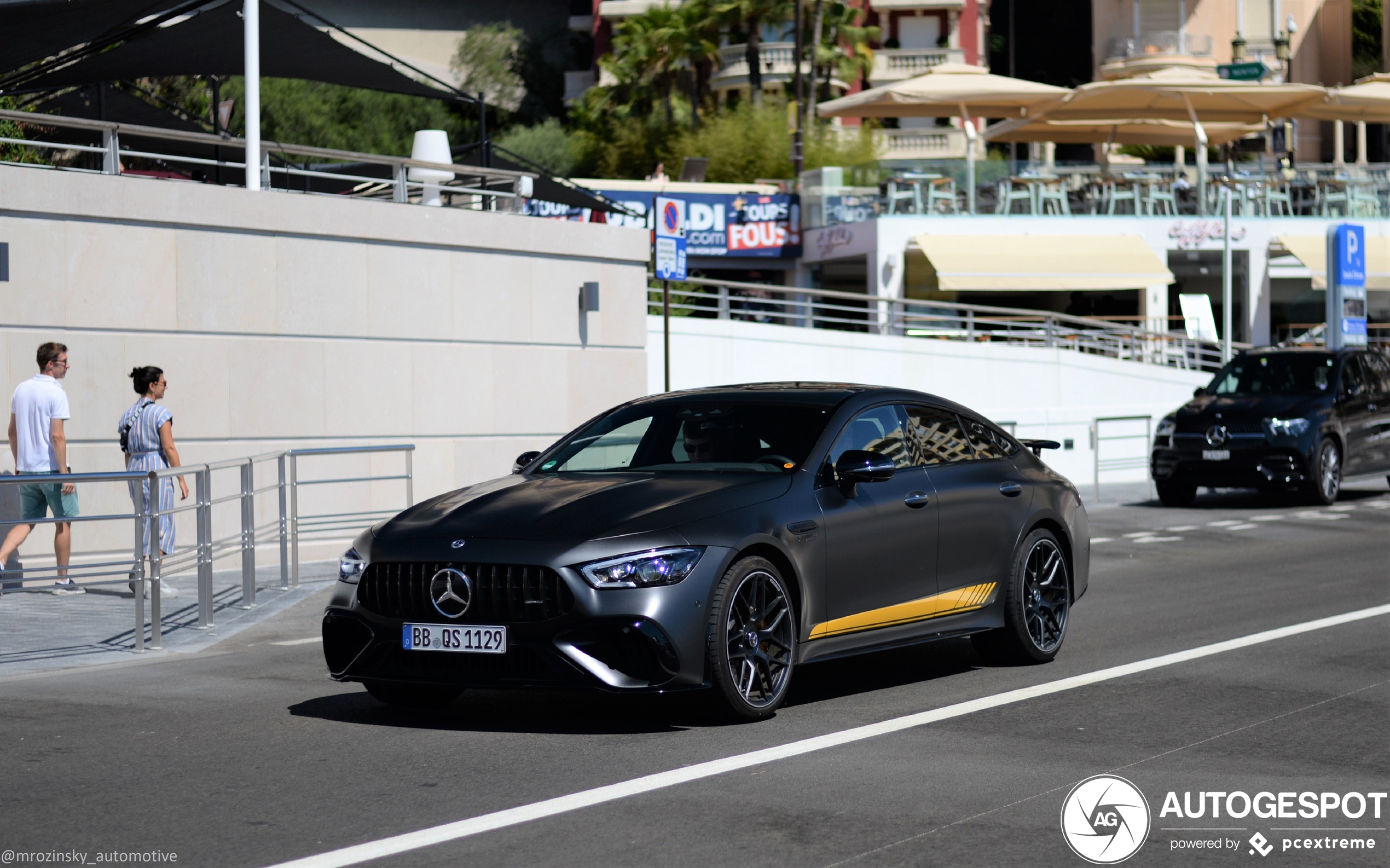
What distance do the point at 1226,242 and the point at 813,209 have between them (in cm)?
1061

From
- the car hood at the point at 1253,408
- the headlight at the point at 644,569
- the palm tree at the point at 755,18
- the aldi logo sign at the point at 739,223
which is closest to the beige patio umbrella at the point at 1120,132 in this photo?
the aldi logo sign at the point at 739,223

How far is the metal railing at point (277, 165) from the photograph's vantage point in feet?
50.0

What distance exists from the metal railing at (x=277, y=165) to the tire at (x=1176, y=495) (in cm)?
865

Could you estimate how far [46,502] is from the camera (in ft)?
35.1

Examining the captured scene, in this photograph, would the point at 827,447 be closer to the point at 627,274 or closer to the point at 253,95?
the point at 253,95

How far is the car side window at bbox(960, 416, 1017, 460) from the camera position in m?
9.51

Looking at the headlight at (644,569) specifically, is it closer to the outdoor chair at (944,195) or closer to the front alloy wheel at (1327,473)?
the front alloy wheel at (1327,473)

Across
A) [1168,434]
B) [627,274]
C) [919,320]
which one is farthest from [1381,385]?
[919,320]

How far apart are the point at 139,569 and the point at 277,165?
1023cm

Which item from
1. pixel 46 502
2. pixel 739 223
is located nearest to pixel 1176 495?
pixel 46 502

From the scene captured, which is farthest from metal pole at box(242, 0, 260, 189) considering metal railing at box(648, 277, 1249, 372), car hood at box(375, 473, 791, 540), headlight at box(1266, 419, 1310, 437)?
headlight at box(1266, 419, 1310, 437)

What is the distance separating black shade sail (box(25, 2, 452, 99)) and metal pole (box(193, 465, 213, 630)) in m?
7.66

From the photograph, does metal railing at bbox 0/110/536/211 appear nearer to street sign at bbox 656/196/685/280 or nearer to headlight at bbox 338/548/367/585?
street sign at bbox 656/196/685/280

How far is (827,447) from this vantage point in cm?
828
